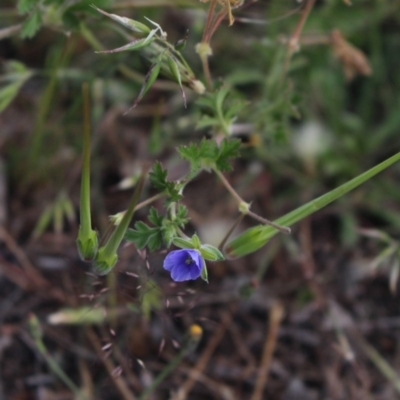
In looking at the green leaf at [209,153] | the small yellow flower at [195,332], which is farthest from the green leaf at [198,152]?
the small yellow flower at [195,332]

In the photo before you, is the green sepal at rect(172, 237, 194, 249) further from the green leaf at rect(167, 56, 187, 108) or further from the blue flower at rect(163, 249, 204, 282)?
the green leaf at rect(167, 56, 187, 108)

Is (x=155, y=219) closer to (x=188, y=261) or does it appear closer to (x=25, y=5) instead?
(x=188, y=261)

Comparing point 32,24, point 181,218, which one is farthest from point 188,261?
point 32,24

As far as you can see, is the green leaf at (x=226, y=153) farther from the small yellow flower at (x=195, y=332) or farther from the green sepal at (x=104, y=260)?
the small yellow flower at (x=195, y=332)

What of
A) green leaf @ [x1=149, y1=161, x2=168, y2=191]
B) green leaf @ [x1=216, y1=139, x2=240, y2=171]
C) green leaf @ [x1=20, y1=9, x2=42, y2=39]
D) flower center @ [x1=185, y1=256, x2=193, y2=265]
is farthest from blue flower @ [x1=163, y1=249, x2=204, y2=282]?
green leaf @ [x1=20, y1=9, x2=42, y2=39]

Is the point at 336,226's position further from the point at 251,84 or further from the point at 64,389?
the point at 64,389

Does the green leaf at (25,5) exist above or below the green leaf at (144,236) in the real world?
above

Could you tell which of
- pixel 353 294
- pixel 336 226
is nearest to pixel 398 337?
pixel 353 294
